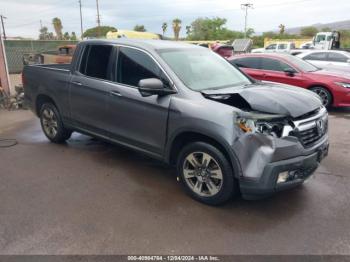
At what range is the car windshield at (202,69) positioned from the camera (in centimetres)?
391

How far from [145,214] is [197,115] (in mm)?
1202

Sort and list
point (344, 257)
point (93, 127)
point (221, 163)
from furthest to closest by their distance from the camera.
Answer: point (93, 127) → point (221, 163) → point (344, 257)

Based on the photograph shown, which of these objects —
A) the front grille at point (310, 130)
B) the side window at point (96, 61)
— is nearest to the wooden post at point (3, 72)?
the side window at point (96, 61)

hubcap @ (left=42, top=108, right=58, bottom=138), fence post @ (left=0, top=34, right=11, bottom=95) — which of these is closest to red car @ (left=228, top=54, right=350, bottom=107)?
hubcap @ (left=42, top=108, right=58, bottom=138)

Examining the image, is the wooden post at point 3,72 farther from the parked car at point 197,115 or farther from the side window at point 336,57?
the side window at point 336,57

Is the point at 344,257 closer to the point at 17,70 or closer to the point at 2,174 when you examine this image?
the point at 2,174

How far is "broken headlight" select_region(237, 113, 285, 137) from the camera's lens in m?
3.10

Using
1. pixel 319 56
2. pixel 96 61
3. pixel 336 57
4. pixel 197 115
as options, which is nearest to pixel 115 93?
pixel 96 61

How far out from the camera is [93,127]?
4836 mm

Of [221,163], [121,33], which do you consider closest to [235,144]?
[221,163]

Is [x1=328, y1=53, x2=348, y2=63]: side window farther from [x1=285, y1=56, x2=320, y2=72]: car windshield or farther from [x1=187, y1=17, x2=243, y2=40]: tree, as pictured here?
[x1=187, y1=17, x2=243, y2=40]: tree

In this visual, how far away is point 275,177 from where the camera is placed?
3.08m

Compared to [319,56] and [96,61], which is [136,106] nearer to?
[96,61]

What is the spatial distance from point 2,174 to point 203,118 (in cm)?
308
